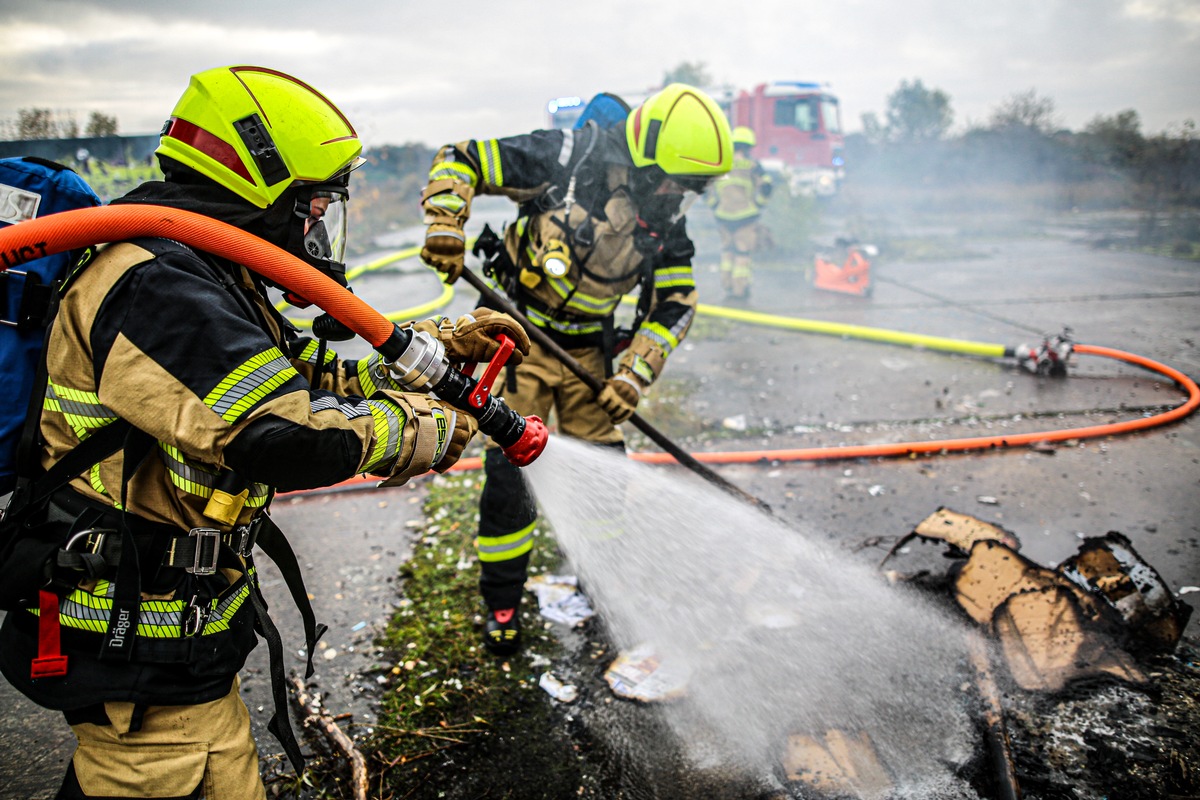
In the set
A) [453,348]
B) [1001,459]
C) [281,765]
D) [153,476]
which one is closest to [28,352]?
[153,476]

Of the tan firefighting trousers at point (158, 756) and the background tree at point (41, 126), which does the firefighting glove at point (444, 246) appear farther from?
the background tree at point (41, 126)

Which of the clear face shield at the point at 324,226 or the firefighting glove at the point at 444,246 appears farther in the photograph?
the firefighting glove at the point at 444,246

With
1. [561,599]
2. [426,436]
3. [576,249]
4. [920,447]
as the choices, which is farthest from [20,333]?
[920,447]

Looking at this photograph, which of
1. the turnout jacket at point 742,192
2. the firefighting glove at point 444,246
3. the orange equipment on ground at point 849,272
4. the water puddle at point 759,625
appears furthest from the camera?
the turnout jacket at point 742,192

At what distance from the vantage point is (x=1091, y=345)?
6977 mm

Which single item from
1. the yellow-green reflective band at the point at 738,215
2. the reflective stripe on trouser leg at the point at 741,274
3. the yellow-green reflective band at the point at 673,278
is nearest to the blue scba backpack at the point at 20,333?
the yellow-green reflective band at the point at 673,278

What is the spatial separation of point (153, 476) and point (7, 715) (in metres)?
1.90

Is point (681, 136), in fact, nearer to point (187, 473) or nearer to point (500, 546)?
point (500, 546)

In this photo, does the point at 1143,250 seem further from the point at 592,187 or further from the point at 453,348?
the point at 453,348

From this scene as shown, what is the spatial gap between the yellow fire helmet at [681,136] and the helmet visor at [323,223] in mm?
1705

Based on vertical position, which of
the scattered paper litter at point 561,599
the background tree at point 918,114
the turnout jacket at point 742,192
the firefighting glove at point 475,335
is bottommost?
the scattered paper litter at point 561,599

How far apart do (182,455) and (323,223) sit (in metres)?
0.67

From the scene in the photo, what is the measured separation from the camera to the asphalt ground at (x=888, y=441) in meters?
3.21

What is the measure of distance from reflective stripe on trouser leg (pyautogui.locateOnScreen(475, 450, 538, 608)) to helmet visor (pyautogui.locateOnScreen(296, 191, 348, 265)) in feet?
4.50
